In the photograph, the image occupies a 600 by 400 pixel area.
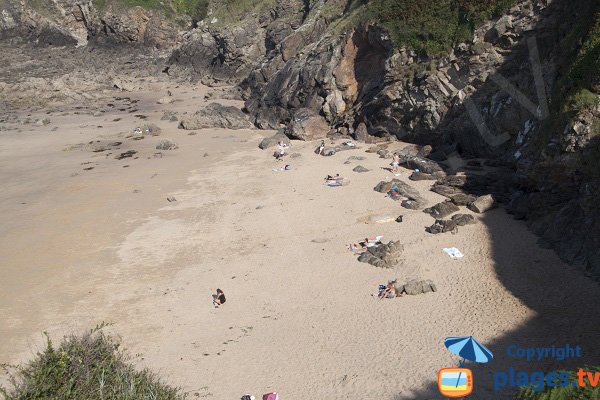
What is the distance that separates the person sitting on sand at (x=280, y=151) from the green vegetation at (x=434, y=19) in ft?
30.9

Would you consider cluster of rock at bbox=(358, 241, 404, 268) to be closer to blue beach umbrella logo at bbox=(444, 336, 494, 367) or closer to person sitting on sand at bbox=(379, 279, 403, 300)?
person sitting on sand at bbox=(379, 279, 403, 300)

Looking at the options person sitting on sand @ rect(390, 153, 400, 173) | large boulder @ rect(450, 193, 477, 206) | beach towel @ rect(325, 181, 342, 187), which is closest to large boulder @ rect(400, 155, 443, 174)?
person sitting on sand @ rect(390, 153, 400, 173)

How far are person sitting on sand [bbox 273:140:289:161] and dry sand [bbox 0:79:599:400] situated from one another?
2598mm

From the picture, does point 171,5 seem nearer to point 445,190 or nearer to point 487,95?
point 487,95

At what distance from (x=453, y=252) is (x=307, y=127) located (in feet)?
60.5

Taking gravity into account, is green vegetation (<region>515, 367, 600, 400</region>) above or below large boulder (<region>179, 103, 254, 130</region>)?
above

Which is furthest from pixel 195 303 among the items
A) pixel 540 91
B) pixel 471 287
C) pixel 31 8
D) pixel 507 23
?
pixel 31 8

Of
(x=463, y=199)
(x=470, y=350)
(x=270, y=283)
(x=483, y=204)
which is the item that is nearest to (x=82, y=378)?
(x=470, y=350)

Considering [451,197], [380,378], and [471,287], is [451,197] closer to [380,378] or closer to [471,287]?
[471,287]

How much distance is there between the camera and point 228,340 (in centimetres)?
1355

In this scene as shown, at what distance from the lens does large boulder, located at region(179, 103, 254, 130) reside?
38.8 m

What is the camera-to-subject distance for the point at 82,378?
954 centimetres

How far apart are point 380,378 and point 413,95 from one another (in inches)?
880

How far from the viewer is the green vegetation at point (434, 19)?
29797 mm
